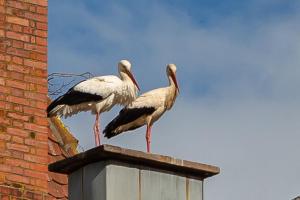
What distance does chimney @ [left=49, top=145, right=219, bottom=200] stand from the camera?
19875 mm

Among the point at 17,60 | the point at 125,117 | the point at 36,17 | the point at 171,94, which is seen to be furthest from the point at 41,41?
the point at 171,94

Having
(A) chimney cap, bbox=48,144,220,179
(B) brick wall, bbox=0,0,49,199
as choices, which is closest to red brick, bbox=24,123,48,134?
(B) brick wall, bbox=0,0,49,199

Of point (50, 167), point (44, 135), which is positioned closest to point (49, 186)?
point (44, 135)

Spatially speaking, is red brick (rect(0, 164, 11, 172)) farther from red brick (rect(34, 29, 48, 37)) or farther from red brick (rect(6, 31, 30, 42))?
red brick (rect(34, 29, 48, 37))

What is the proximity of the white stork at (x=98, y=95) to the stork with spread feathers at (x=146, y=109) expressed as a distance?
54cm

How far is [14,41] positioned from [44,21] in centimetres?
44

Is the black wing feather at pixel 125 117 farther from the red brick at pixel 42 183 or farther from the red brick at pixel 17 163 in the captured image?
the red brick at pixel 17 163

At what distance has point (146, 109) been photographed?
2484 cm

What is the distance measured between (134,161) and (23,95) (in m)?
2.67

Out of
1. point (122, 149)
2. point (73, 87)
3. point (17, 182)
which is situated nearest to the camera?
point (122, 149)

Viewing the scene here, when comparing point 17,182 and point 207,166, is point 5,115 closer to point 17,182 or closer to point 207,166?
point 17,182

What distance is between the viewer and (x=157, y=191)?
65.8ft

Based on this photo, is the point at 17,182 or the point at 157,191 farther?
the point at 17,182

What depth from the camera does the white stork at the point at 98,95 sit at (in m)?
23.5
